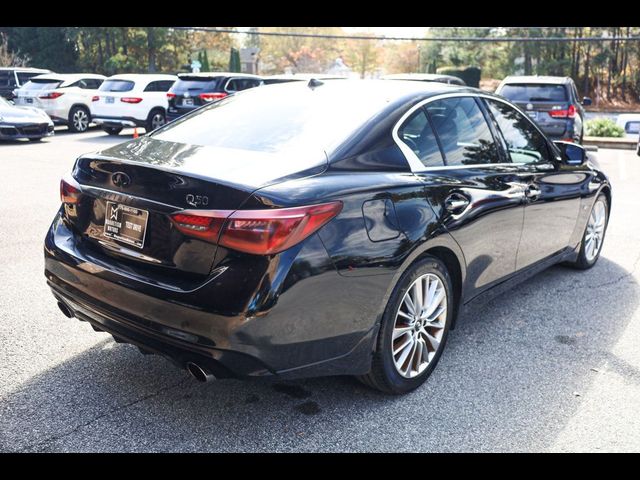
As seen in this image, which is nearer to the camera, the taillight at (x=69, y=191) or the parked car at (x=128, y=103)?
the taillight at (x=69, y=191)

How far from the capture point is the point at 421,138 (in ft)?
11.5

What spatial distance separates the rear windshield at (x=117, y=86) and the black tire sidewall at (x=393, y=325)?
16124 mm

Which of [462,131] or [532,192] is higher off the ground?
[462,131]

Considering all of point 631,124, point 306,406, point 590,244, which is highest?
point 631,124

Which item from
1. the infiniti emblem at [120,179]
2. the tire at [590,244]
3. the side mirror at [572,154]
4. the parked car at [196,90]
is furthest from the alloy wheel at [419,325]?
the parked car at [196,90]

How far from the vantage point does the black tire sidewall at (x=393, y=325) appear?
3.13 metres

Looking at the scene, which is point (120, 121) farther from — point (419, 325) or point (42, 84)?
point (419, 325)

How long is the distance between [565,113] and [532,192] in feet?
30.6

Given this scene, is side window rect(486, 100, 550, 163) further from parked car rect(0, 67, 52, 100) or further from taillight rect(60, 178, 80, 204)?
parked car rect(0, 67, 52, 100)

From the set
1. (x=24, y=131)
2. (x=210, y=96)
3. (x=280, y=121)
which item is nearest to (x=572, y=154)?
(x=280, y=121)

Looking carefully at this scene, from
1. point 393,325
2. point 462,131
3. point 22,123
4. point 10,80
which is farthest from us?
point 10,80

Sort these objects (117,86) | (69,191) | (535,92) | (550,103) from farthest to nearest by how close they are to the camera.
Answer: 1. (117,86)
2. (535,92)
3. (550,103)
4. (69,191)

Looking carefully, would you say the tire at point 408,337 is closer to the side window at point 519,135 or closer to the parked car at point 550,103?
the side window at point 519,135
